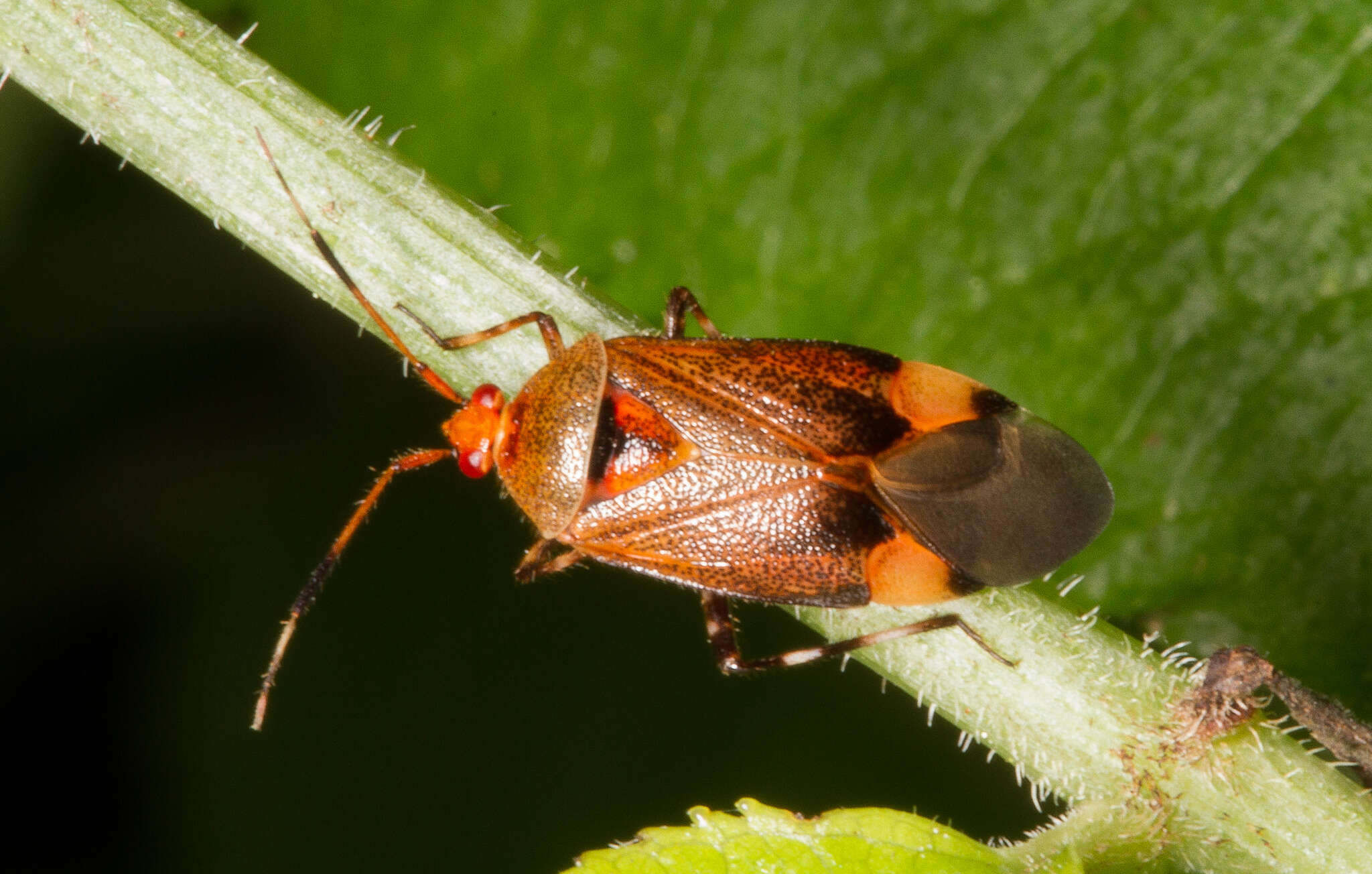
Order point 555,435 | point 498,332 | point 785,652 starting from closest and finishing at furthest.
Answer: point 498,332 < point 555,435 < point 785,652

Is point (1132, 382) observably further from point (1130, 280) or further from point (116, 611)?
point (116, 611)

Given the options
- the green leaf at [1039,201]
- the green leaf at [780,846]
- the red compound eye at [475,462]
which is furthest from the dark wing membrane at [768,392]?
the green leaf at [780,846]

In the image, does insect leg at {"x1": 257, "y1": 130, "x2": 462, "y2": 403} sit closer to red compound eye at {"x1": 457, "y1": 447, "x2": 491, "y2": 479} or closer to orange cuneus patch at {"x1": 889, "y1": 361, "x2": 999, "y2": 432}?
red compound eye at {"x1": 457, "y1": 447, "x2": 491, "y2": 479}

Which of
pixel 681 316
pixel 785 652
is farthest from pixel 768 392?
pixel 785 652

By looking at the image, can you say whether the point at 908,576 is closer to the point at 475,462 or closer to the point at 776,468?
the point at 776,468

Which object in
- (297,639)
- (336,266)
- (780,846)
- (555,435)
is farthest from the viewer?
(297,639)

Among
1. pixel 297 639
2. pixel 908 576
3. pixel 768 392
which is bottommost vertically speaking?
pixel 297 639

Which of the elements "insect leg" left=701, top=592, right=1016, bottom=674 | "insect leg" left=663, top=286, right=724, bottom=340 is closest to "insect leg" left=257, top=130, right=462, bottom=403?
"insect leg" left=663, top=286, right=724, bottom=340
